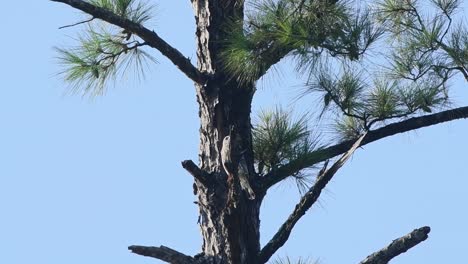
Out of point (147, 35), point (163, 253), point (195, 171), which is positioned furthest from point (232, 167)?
point (147, 35)

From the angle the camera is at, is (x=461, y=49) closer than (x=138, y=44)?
Yes

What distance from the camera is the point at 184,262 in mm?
3650

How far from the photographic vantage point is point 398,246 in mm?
3641

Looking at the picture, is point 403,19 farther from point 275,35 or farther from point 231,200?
point 231,200

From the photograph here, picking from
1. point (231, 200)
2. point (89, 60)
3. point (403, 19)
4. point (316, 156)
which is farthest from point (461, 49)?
point (89, 60)

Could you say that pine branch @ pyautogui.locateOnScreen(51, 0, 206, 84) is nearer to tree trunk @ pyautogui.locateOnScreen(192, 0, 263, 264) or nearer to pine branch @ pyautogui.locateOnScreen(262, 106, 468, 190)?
tree trunk @ pyautogui.locateOnScreen(192, 0, 263, 264)

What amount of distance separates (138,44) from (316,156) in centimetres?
62

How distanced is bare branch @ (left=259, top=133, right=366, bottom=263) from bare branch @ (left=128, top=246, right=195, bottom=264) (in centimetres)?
28

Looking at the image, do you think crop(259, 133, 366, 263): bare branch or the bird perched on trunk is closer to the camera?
the bird perched on trunk

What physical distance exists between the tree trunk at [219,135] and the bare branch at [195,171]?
6 cm

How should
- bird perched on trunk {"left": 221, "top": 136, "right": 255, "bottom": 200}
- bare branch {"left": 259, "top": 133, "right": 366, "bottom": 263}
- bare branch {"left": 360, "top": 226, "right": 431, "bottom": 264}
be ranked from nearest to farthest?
bird perched on trunk {"left": 221, "top": 136, "right": 255, "bottom": 200} → bare branch {"left": 360, "top": 226, "right": 431, "bottom": 264} → bare branch {"left": 259, "top": 133, "right": 366, "bottom": 263}

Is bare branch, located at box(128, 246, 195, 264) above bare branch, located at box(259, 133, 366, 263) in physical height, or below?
below

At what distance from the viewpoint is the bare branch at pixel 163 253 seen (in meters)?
3.51

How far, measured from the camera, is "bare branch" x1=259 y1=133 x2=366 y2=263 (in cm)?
380
